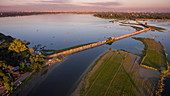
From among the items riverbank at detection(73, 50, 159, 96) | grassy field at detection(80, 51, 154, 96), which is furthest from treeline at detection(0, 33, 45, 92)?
grassy field at detection(80, 51, 154, 96)

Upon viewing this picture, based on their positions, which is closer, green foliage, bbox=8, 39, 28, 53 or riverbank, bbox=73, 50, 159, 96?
riverbank, bbox=73, 50, 159, 96

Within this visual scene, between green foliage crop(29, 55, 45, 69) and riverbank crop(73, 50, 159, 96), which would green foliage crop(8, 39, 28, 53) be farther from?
riverbank crop(73, 50, 159, 96)

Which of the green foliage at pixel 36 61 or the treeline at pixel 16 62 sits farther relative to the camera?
the green foliage at pixel 36 61

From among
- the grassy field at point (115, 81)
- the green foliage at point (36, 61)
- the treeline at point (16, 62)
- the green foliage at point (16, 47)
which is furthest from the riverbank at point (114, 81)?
the green foliage at point (16, 47)

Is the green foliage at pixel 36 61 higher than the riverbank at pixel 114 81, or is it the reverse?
the green foliage at pixel 36 61

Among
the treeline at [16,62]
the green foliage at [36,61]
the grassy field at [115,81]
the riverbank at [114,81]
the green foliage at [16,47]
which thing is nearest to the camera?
the grassy field at [115,81]

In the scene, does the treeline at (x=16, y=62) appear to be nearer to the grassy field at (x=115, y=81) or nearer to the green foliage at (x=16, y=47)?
the green foliage at (x=16, y=47)

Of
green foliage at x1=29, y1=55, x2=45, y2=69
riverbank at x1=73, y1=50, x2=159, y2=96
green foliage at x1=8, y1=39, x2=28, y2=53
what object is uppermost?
green foliage at x1=8, y1=39, x2=28, y2=53
